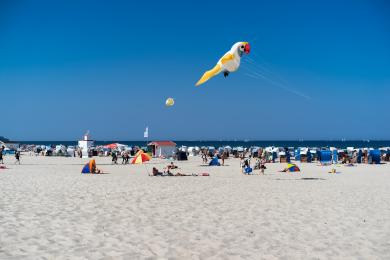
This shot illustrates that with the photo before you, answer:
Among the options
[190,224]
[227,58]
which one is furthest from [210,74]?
[190,224]

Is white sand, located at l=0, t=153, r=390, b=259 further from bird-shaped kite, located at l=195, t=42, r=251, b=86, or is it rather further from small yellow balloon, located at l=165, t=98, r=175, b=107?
small yellow balloon, located at l=165, t=98, r=175, b=107

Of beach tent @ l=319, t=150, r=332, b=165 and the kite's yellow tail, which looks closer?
the kite's yellow tail

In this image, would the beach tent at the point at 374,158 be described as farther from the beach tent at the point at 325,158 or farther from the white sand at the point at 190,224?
the white sand at the point at 190,224

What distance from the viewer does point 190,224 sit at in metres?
8.21

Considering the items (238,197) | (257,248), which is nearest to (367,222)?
(257,248)

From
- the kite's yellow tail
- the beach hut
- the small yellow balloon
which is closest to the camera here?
the kite's yellow tail

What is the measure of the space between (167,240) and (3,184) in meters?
9.72

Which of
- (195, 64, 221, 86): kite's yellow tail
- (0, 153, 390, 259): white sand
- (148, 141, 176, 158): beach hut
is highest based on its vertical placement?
(195, 64, 221, 86): kite's yellow tail

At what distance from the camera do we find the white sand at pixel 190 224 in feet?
20.5

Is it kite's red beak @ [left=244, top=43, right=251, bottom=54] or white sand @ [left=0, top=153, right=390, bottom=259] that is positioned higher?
kite's red beak @ [left=244, top=43, right=251, bottom=54]

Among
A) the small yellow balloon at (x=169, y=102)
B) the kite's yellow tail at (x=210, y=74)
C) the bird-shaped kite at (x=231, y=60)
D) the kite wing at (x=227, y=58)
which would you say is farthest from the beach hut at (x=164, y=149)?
the kite wing at (x=227, y=58)

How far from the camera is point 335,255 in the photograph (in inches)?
244

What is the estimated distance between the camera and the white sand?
6.26m

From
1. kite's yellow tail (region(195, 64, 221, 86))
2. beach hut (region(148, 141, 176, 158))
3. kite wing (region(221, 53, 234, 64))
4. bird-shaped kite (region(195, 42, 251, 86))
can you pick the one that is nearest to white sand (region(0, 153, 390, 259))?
kite's yellow tail (region(195, 64, 221, 86))
